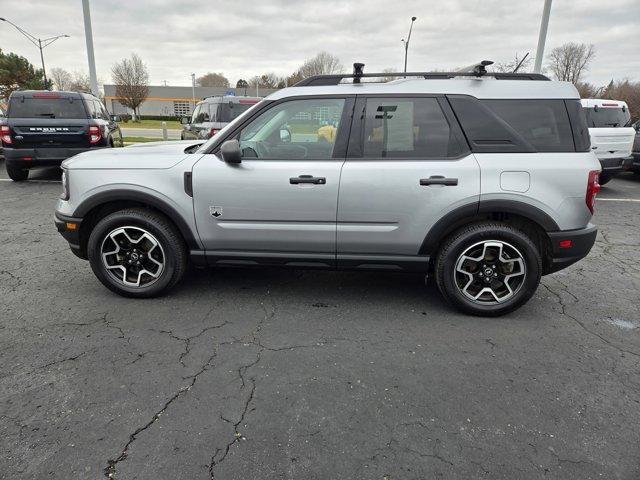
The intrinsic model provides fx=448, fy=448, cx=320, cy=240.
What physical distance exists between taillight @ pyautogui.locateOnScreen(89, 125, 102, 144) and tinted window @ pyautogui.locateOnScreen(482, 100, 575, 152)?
841 centimetres

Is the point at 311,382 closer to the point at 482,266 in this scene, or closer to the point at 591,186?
the point at 482,266

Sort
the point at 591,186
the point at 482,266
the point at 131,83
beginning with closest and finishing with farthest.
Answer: the point at 591,186 < the point at 482,266 < the point at 131,83

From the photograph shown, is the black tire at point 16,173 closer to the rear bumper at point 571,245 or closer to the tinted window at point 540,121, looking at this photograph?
the tinted window at point 540,121

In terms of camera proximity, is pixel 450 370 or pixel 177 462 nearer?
pixel 177 462

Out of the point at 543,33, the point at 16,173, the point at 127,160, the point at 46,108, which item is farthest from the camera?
the point at 543,33

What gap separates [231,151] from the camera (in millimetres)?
3486

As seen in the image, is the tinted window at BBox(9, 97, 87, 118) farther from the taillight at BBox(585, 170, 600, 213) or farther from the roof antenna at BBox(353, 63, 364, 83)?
the taillight at BBox(585, 170, 600, 213)

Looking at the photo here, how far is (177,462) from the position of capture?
213 centimetres

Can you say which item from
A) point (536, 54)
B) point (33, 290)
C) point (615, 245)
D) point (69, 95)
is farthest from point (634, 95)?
point (33, 290)

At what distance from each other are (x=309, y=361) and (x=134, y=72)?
65.4 meters

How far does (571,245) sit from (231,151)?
2.77m

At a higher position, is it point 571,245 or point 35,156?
point 35,156

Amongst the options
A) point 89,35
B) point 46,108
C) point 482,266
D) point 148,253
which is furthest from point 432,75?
point 89,35

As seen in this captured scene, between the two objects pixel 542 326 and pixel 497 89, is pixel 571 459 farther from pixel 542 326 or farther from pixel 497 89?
pixel 497 89
